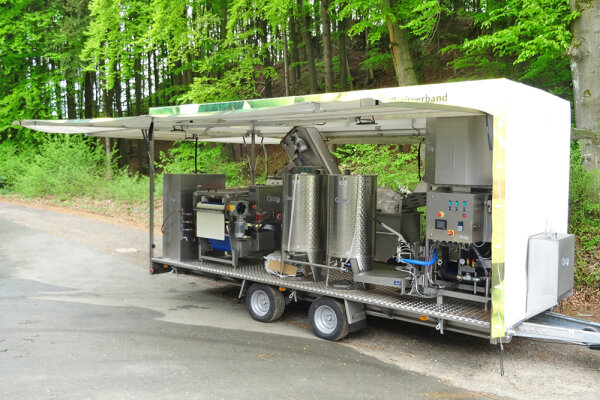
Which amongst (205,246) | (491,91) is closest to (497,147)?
(491,91)

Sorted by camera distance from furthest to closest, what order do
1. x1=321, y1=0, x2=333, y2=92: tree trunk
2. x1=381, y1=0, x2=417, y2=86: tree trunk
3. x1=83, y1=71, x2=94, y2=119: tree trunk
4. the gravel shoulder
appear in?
1. x1=83, y1=71, x2=94, y2=119: tree trunk
2. x1=321, y1=0, x2=333, y2=92: tree trunk
3. x1=381, y1=0, x2=417, y2=86: tree trunk
4. the gravel shoulder

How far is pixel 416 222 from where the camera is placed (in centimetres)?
742

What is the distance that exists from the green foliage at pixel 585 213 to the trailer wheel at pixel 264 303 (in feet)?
14.9

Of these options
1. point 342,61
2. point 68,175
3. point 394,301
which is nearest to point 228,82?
point 342,61

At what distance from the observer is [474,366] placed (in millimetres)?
5426

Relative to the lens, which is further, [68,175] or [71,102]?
[71,102]

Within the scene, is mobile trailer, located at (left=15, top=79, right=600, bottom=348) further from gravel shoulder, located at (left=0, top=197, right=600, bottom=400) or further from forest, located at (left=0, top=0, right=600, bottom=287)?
forest, located at (left=0, top=0, right=600, bottom=287)

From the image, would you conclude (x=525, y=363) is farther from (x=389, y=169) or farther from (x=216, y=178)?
(x=389, y=169)

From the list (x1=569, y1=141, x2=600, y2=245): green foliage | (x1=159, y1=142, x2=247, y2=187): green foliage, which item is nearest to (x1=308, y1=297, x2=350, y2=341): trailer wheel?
(x1=569, y1=141, x2=600, y2=245): green foliage

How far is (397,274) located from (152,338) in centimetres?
299

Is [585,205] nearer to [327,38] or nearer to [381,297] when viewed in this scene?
[381,297]

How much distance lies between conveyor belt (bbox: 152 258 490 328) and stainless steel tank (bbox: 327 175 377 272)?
429mm

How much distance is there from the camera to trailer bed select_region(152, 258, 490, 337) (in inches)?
204

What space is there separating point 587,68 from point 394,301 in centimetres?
559
